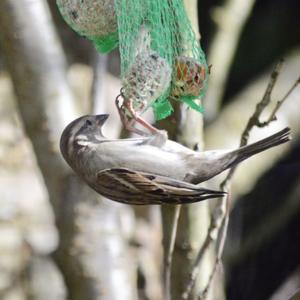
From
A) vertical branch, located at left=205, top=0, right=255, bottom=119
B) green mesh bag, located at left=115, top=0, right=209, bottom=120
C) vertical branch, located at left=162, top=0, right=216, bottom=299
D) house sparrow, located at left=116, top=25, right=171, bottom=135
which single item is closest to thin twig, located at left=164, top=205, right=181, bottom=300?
vertical branch, located at left=162, top=0, right=216, bottom=299

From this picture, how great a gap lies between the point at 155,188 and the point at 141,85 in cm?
21

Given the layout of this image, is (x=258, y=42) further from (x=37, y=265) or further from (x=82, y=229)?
(x=82, y=229)

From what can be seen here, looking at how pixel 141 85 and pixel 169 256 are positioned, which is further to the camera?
pixel 169 256

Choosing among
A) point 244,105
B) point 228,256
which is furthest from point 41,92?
point 228,256

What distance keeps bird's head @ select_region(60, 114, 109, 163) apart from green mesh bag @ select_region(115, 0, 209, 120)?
0.21ft

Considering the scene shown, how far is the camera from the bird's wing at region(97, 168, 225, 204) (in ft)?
5.38

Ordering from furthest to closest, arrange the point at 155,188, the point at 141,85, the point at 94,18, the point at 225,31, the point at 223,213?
the point at 225,31 < the point at 223,213 < the point at 94,18 < the point at 141,85 < the point at 155,188

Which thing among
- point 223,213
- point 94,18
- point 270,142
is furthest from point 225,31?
point 270,142

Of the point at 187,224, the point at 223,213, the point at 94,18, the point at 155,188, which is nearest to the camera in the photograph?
the point at 155,188

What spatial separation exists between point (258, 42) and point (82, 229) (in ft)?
6.29

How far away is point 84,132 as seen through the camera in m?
1.77

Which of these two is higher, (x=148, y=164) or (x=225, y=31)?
(x=148, y=164)

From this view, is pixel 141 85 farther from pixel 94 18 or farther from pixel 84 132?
pixel 94 18

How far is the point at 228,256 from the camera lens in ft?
11.6
